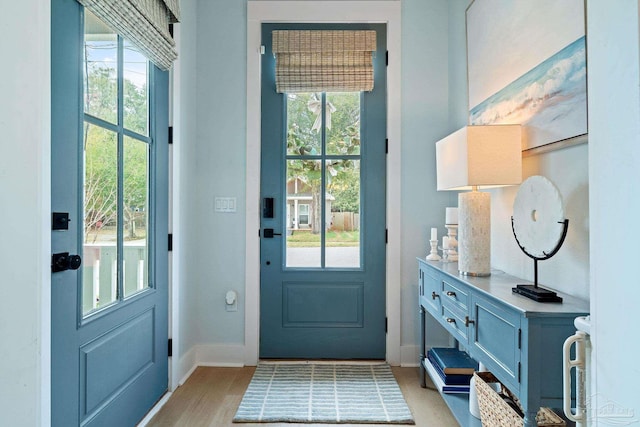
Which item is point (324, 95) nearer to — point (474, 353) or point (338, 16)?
point (338, 16)

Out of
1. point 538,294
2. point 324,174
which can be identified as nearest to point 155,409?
point 324,174

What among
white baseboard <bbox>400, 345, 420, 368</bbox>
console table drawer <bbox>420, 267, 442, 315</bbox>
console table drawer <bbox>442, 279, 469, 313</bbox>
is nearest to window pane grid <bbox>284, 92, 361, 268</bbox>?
console table drawer <bbox>420, 267, 442, 315</bbox>

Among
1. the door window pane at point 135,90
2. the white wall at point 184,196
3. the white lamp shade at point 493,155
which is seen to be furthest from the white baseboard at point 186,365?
the white lamp shade at point 493,155

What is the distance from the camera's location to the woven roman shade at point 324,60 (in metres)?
2.66

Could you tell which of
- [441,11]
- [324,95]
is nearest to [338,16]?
[324,95]

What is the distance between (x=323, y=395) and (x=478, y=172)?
5.14ft

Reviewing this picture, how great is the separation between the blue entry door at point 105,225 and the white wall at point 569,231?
→ 1863 mm

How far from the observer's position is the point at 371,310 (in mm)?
2709

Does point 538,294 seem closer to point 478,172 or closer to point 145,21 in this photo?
point 478,172

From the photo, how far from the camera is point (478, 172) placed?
62.7 inches

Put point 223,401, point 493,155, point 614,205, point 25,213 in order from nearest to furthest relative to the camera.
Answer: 1. point 614,205
2. point 25,213
3. point 493,155
4. point 223,401

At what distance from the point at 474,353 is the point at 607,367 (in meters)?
0.73

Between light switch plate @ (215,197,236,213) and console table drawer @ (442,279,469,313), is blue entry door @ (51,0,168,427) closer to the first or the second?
light switch plate @ (215,197,236,213)

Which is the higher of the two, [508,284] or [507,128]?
[507,128]
